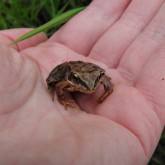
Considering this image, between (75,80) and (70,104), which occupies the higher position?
(75,80)

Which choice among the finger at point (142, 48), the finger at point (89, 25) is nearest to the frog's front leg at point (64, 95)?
the finger at point (142, 48)

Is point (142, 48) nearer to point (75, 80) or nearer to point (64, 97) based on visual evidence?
point (75, 80)

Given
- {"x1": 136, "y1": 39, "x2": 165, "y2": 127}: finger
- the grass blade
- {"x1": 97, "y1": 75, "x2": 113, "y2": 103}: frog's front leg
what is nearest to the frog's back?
{"x1": 97, "y1": 75, "x2": 113, "y2": 103}: frog's front leg

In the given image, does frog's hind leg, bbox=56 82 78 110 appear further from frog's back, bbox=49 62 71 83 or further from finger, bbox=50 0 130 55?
finger, bbox=50 0 130 55

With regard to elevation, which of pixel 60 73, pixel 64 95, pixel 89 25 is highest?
pixel 89 25

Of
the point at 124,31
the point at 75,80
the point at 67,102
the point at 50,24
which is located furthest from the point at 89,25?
the point at 67,102

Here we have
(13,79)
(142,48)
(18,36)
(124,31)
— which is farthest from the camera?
(124,31)

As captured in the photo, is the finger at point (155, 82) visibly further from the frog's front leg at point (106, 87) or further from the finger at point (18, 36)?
the finger at point (18, 36)
